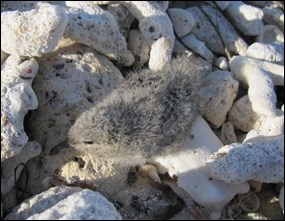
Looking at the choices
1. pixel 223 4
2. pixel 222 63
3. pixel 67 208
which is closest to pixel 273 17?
pixel 223 4

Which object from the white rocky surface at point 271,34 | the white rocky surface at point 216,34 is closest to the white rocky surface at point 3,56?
the white rocky surface at point 216,34

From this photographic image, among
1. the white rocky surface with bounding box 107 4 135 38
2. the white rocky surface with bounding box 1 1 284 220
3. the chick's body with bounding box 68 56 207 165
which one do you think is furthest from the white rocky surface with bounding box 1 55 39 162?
the white rocky surface with bounding box 107 4 135 38

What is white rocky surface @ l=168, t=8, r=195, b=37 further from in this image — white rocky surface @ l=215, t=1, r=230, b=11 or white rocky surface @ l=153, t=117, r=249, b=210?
white rocky surface @ l=153, t=117, r=249, b=210

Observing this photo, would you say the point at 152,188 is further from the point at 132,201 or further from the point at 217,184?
the point at 217,184

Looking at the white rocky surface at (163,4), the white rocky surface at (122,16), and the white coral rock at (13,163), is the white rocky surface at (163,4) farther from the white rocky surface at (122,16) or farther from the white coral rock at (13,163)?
the white coral rock at (13,163)

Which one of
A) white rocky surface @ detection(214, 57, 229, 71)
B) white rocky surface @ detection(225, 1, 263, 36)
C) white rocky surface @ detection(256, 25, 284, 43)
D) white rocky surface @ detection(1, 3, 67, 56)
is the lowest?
white rocky surface @ detection(214, 57, 229, 71)

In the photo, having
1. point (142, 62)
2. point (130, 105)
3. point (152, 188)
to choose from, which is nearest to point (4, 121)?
point (130, 105)

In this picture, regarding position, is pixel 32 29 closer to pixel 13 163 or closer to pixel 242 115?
pixel 13 163
